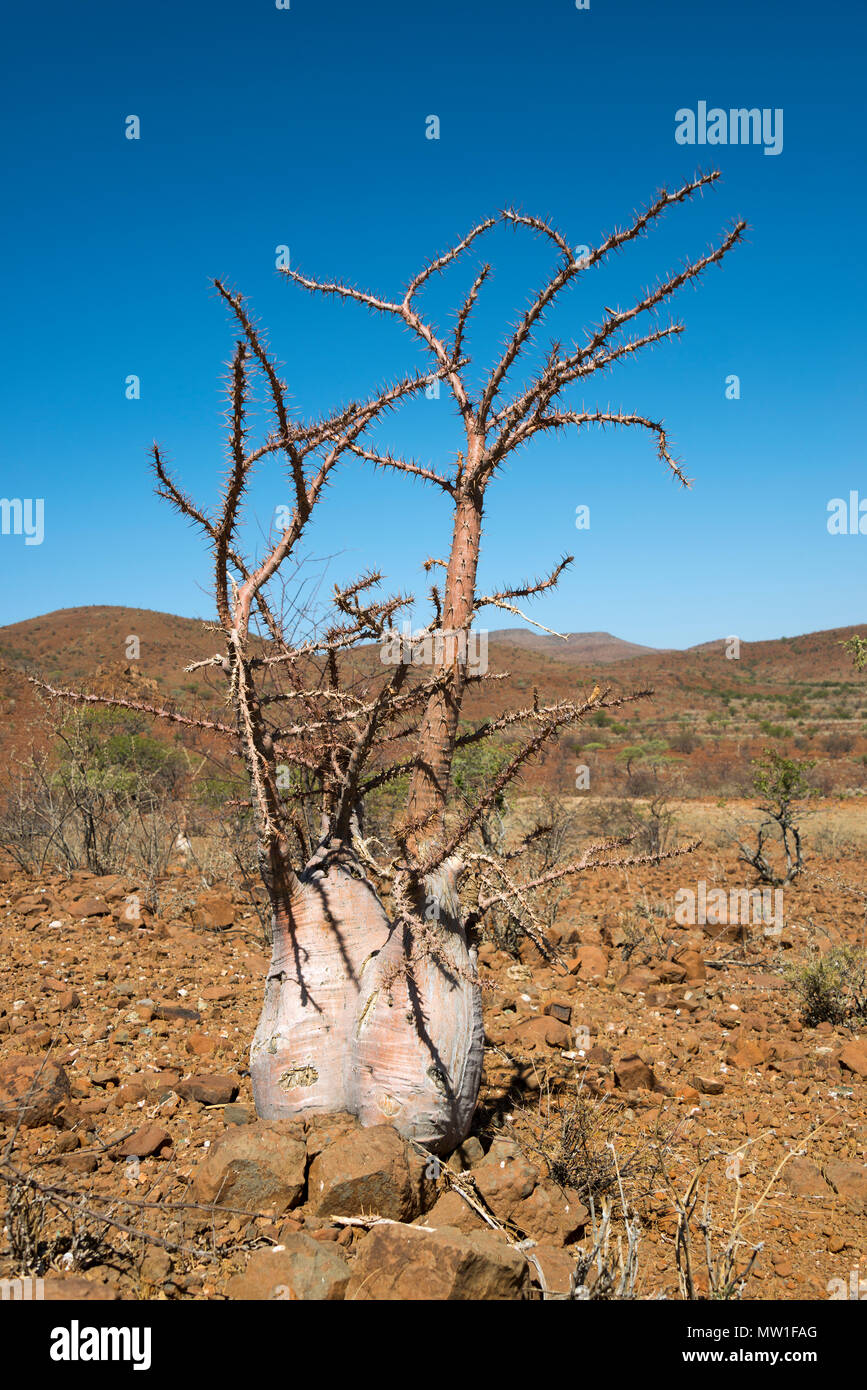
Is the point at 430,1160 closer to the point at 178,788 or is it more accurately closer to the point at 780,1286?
the point at 780,1286

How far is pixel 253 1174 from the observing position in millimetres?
2275

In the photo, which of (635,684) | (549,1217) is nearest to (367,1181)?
(549,1217)

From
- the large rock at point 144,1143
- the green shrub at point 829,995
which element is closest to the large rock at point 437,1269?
the large rock at point 144,1143

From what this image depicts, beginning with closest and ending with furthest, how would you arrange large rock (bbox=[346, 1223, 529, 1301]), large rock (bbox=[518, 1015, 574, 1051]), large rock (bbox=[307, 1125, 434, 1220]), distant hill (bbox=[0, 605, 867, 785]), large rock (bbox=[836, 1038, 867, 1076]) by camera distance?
large rock (bbox=[346, 1223, 529, 1301]), large rock (bbox=[307, 1125, 434, 1220]), large rock (bbox=[836, 1038, 867, 1076]), large rock (bbox=[518, 1015, 574, 1051]), distant hill (bbox=[0, 605, 867, 785])

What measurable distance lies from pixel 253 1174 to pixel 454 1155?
66cm

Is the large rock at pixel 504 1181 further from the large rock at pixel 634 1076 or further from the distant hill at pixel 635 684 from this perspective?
the distant hill at pixel 635 684

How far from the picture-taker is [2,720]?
20.1m

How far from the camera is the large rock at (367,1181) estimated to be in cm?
222

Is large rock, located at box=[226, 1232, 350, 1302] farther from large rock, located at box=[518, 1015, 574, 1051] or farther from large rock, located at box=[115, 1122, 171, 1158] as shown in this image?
large rock, located at box=[518, 1015, 574, 1051]

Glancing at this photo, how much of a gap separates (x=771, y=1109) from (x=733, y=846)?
23.6ft

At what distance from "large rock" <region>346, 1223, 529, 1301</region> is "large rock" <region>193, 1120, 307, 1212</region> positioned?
14.7 inches

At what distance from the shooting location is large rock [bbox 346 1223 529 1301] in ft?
6.06

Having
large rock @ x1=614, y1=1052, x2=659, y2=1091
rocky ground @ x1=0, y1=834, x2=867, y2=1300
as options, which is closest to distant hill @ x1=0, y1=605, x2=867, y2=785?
rocky ground @ x1=0, y1=834, x2=867, y2=1300
